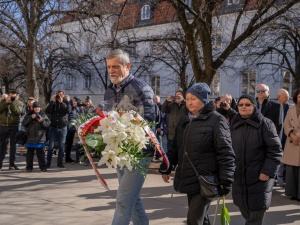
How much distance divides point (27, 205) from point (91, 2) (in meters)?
7.09

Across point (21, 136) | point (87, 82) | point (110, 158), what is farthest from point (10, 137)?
point (87, 82)

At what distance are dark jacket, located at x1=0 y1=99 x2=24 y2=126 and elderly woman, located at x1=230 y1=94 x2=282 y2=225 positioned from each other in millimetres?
7683

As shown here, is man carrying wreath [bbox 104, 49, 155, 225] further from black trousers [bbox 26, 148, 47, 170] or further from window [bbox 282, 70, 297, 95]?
window [bbox 282, 70, 297, 95]

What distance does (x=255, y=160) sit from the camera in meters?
5.55

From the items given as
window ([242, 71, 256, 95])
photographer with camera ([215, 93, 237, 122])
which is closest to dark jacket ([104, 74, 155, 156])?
photographer with camera ([215, 93, 237, 122])

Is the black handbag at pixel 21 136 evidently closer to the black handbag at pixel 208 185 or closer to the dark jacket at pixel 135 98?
the dark jacket at pixel 135 98

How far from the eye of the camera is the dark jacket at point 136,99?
4.85m

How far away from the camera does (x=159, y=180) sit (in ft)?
34.5

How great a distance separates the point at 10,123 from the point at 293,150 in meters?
6.71

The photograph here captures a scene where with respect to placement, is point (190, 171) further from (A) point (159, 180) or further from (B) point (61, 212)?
(A) point (159, 180)

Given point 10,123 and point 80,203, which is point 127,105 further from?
point 10,123

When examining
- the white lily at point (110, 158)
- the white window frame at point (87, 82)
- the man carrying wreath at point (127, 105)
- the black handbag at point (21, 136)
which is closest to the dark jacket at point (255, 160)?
the man carrying wreath at point (127, 105)

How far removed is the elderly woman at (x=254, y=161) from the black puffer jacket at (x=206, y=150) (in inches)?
34.7

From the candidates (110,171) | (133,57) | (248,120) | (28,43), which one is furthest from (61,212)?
(133,57)
